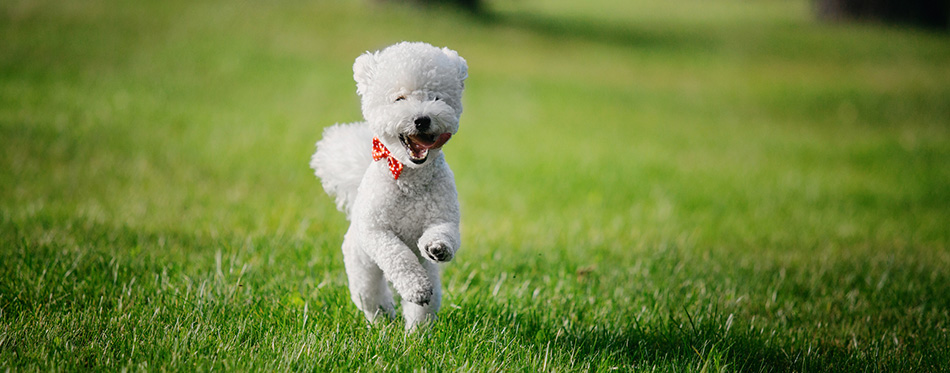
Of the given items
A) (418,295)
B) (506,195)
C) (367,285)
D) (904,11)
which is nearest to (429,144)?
(418,295)

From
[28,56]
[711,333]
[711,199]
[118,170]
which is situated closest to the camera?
[711,333]

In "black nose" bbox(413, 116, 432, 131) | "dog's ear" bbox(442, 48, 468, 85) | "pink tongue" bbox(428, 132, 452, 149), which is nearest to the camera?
"black nose" bbox(413, 116, 432, 131)

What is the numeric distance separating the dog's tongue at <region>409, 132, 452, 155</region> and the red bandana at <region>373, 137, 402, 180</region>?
0.44 feet

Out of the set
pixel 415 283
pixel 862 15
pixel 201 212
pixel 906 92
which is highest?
pixel 862 15

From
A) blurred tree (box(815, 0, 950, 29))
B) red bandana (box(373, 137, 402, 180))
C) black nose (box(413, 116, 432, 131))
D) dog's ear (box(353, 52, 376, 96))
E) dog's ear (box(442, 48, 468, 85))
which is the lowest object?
red bandana (box(373, 137, 402, 180))

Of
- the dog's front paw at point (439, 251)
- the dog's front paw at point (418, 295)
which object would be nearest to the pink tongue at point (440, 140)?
the dog's front paw at point (439, 251)

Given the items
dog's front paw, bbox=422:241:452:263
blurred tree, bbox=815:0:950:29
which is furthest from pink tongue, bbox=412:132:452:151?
blurred tree, bbox=815:0:950:29

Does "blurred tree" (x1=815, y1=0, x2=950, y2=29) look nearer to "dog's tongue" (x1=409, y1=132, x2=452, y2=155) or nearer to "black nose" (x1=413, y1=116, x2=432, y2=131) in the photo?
"dog's tongue" (x1=409, y1=132, x2=452, y2=155)

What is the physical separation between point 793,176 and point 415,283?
773cm

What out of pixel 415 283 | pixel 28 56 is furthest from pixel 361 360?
pixel 28 56

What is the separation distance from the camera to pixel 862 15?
1917 centimetres

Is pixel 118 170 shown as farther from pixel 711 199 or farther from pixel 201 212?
pixel 711 199

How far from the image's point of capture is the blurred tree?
1881 centimetres

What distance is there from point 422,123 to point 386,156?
1.16 feet
